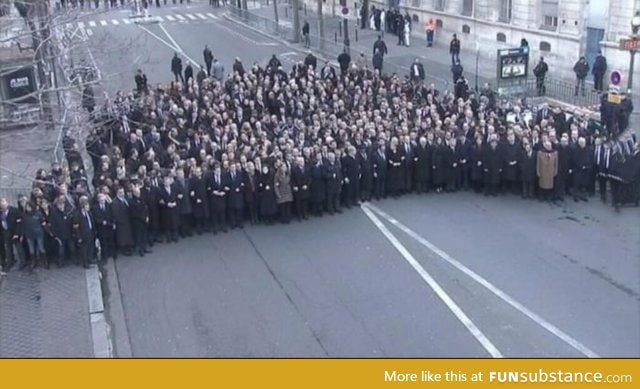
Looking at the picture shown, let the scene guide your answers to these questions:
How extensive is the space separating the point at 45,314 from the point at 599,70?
20.6 meters

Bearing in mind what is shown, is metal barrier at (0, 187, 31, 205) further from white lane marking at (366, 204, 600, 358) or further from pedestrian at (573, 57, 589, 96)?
pedestrian at (573, 57, 589, 96)

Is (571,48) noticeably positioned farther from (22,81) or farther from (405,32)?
(22,81)

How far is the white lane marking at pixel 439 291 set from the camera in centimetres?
1200

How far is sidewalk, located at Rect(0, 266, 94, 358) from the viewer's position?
1234 centimetres

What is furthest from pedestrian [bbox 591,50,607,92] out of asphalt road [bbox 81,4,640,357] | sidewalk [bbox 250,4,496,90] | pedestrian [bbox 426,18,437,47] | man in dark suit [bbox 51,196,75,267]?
man in dark suit [bbox 51,196,75,267]

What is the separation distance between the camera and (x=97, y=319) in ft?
43.7

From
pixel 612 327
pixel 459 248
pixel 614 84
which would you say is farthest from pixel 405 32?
pixel 612 327

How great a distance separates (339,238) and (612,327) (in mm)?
5949

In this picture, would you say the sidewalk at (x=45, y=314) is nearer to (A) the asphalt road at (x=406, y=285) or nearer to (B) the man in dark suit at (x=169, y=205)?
(A) the asphalt road at (x=406, y=285)

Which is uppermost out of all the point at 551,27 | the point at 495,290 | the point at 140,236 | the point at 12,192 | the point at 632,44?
the point at 632,44

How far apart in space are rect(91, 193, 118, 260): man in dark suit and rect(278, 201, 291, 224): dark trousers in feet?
11.9

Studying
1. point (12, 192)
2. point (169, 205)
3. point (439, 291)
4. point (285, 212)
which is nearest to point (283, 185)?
point (285, 212)

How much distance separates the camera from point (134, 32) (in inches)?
1895

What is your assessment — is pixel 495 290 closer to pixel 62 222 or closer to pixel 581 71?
pixel 62 222
